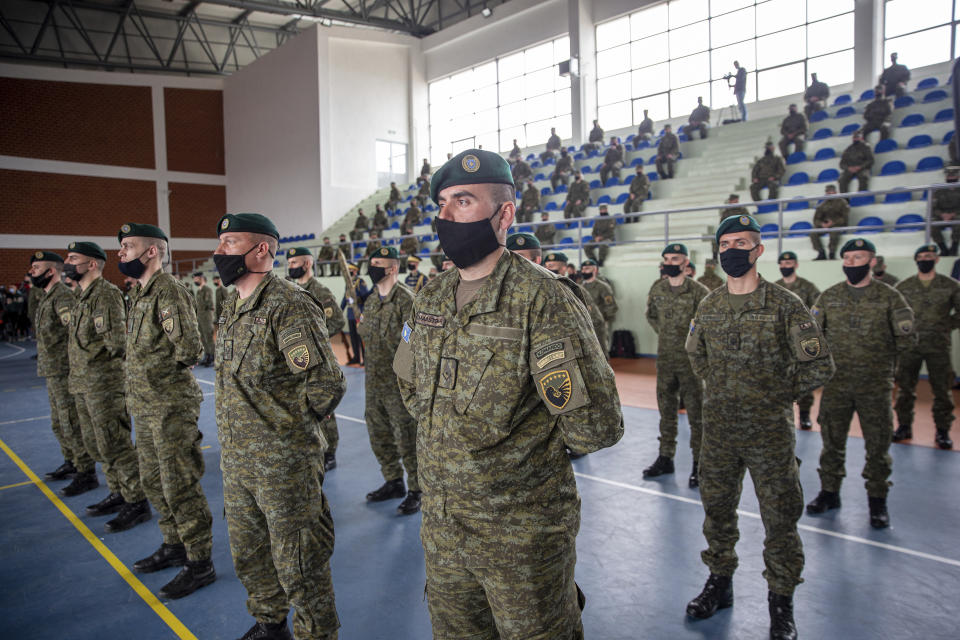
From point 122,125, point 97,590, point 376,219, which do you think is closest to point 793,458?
point 97,590

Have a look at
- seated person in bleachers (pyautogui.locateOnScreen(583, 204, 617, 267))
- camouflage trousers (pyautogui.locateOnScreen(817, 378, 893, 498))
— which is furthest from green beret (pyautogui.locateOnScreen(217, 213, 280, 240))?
seated person in bleachers (pyautogui.locateOnScreen(583, 204, 617, 267))

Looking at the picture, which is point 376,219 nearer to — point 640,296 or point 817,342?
point 640,296

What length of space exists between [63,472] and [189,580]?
3083 millimetres

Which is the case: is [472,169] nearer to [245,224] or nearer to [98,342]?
[245,224]

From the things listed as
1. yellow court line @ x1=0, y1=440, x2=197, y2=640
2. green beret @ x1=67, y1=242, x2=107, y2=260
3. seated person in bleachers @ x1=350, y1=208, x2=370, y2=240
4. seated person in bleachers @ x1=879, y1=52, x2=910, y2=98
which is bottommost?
yellow court line @ x1=0, y1=440, x2=197, y2=640

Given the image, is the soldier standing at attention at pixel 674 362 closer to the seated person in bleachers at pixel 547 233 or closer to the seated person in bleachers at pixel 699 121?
the seated person in bleachers at pixel 547 233

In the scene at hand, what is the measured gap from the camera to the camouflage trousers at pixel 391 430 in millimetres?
4676

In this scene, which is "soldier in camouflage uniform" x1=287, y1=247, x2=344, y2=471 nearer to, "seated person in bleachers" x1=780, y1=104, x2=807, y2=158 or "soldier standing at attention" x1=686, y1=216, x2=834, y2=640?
"soldier standing at attention" x1=686, y1=216, x2=834, y2=640

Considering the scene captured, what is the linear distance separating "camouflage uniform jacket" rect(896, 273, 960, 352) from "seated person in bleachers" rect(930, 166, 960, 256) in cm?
279

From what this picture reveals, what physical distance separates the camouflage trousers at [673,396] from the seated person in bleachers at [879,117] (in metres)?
10.3

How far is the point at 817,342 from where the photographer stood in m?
2.96

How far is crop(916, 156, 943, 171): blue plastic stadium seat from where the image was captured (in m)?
11.0

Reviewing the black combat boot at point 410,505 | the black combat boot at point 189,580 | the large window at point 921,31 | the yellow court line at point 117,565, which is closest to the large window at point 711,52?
the large window at point 921,31

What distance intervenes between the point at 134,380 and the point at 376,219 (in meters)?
17.0
